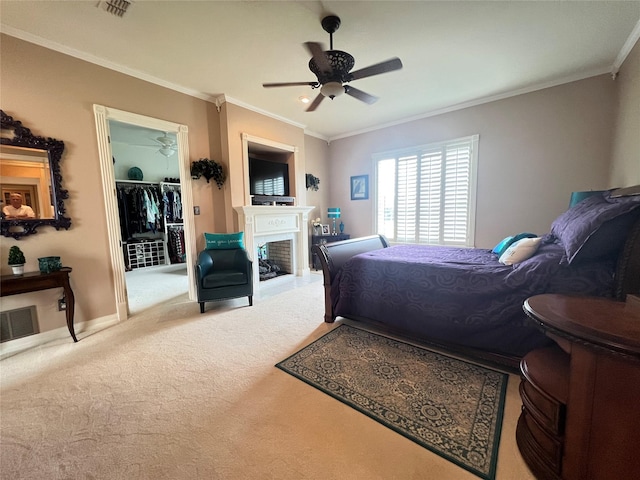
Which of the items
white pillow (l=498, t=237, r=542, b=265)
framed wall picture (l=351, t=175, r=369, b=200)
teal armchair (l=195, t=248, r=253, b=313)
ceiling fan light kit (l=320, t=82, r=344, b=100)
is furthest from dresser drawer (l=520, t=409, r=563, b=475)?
framed wall picture (l=351, t=175, r=369, b=200)

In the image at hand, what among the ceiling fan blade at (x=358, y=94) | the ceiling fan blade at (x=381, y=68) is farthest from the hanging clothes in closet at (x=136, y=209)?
the ceiling fan blade at (x=381, y=68)

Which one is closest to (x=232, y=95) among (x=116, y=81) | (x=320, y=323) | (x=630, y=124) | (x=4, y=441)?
(x=116, y=81)

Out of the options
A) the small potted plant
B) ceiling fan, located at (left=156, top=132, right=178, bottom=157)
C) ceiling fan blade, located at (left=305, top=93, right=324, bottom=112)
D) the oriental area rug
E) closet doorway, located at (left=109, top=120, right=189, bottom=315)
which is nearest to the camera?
the oriental area rug

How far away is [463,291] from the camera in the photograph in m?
1.96

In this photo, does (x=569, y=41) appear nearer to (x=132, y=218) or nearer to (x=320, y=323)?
(x=320, y=323)

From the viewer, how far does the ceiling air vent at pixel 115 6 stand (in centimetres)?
201

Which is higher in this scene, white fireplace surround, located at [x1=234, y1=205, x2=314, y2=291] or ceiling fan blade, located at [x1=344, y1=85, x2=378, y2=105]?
ceiling fan blade, located at [x1=344, y1=85, x2=378, y2=105]

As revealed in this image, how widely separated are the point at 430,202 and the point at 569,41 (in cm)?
247

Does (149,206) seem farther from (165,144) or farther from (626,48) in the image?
(626,48)

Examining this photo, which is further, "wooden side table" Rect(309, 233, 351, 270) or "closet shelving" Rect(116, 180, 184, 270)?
"closet shelving" Rect(116, 180, 184, 270)

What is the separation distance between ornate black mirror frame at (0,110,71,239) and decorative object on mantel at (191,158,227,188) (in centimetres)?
130

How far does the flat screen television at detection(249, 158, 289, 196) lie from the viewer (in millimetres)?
4265

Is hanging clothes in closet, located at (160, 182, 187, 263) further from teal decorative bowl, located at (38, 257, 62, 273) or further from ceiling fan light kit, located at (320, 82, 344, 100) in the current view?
ceiling fan light kit, located at (320, 82, 344, 100)

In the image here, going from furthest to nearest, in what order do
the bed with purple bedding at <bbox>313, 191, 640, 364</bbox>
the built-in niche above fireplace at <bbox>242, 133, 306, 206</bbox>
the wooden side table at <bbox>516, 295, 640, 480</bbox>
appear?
1. the built-in niche above fireplace at <bbox>242, 133, 306, 206</bbox>
2. the bed with purple bedding at <bbox>313, 191, 640, 364</bbox>
3. the wooden side table at <bbox>516, 295, 640, 480</bbox>
